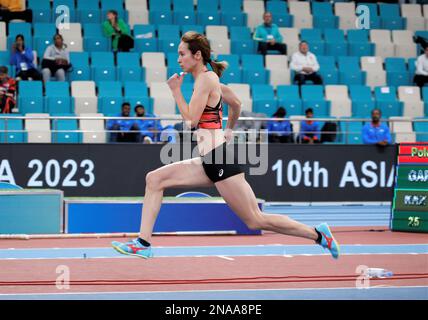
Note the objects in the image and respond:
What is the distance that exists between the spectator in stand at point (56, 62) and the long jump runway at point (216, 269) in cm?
788

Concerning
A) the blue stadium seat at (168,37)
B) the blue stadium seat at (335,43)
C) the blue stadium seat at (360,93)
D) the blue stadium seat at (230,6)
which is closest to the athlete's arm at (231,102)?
the blue stadium seat at (168,37)

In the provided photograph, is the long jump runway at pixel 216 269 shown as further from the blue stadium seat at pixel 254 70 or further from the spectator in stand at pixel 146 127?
the blue stadium seat at pixel 254 70

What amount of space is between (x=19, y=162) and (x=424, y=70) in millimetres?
11049

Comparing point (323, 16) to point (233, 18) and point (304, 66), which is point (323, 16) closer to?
point (233, 18)

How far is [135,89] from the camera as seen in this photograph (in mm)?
19734

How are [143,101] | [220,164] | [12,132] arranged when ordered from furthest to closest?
[143,101], [12,132], [220,164]

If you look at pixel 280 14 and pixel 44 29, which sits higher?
pixel 280 14

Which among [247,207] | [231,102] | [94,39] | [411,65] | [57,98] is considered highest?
[94,39]

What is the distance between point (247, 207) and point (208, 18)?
612 inches

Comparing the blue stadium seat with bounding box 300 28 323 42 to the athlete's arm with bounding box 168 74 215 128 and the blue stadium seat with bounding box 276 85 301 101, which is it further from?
the athlete's arm with bounding box 168 74 215 128

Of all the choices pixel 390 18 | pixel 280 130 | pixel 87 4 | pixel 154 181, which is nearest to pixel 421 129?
pixel 280 130

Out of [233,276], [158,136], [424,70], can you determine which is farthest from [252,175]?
[233,276]
